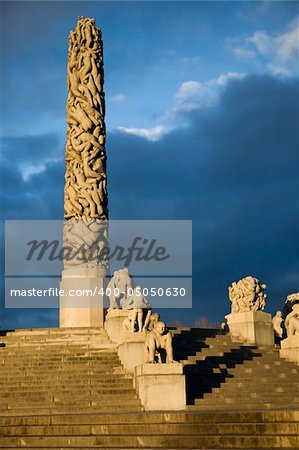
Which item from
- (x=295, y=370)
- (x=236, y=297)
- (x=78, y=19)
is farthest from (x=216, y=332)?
(x=78, y=19)

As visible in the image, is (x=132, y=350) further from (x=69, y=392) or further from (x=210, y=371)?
(x=210, y=371)

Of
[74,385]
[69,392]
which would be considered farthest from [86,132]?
[69,392]

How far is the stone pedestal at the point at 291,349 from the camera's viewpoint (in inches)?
830

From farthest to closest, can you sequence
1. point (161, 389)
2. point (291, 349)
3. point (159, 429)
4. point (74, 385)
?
point (291, 349) → point (74, 385) → point (161, 389) → point (159, 429)

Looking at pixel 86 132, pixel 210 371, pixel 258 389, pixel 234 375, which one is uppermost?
pixel 86 132

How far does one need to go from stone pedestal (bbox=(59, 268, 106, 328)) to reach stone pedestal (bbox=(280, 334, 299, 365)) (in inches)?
298

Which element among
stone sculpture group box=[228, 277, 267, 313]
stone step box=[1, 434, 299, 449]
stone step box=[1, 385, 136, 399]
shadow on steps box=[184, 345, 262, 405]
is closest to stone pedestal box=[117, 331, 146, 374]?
stone step box=[1, 385, 136, 399]

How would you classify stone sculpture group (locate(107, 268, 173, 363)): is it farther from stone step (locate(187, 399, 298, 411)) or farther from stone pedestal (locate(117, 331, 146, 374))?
stone step (locate(187, 399, 298, 411))

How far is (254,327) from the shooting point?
77.9 feet

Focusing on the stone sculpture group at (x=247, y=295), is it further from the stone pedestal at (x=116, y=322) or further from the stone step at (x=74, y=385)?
the stone step at (x=74, y=385)

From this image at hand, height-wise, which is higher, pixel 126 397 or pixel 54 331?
pixel 54 331

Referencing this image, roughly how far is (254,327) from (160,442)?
11.0 metres

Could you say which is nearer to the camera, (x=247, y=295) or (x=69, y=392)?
(x=69, y=392)

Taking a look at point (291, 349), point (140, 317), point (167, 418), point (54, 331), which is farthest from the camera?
point (54, 331)
